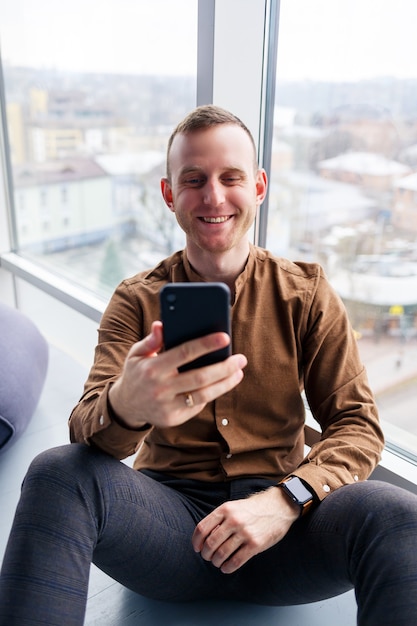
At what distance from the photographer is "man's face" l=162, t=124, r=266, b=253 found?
1291 millimetres

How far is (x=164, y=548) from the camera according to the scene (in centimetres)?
117

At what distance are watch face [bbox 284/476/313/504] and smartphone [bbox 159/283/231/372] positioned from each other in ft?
1.24

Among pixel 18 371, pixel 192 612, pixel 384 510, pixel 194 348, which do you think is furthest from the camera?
pixel 18 371

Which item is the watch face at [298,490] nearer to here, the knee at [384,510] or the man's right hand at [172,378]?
the knee at [384,510]

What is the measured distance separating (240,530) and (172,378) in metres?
0.34

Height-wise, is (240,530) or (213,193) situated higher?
(213,193)

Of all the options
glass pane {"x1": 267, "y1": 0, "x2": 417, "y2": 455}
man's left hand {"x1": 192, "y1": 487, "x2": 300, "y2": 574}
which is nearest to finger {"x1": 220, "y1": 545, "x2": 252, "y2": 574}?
man's left hand {"x1": 192, "y1": 487, "x2": 300, "y2": 574}

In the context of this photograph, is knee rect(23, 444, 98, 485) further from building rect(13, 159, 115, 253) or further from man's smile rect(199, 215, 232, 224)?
building rect(13, 159, 115, 253)

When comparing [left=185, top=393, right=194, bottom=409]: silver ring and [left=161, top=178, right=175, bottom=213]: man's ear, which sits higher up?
[left=161, top=178, right=175, bottom=213]: man's ear

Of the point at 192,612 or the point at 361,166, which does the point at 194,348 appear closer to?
the point at 192,612

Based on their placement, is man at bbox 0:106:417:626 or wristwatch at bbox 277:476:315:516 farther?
wristwatch at bbox 277:476:315:516

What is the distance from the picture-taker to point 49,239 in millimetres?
3199

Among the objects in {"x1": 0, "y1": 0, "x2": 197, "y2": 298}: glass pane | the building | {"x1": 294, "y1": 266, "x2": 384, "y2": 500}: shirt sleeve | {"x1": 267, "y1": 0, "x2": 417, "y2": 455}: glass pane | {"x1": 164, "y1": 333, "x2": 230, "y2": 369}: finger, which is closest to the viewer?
{"x1": 164, "y1": 333, "x2": 230, "y2": 369}: finger

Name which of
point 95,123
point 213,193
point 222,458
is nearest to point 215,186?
point 213,193
